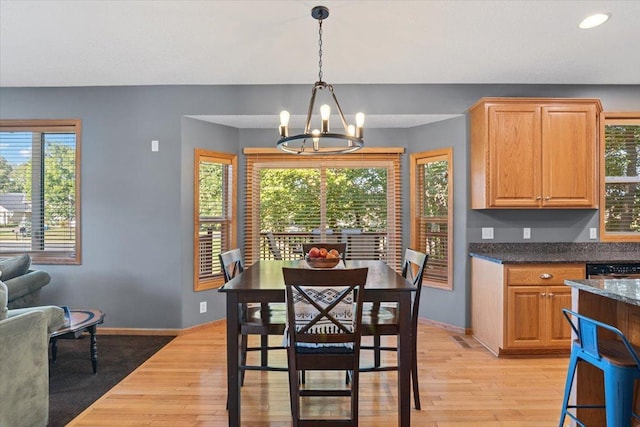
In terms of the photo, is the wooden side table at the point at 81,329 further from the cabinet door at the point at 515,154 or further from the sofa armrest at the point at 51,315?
the cabinet door at the point at 515,154

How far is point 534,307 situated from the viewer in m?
3.22

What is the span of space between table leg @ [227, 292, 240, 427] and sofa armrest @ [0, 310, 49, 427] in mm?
1085

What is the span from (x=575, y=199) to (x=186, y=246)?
4070 mm

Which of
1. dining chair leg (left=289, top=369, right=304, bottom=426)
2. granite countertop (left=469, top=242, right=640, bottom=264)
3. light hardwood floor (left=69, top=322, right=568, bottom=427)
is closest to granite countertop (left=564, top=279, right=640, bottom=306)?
light hardwood floor (left=69, top=322, right=568, bottom=427)

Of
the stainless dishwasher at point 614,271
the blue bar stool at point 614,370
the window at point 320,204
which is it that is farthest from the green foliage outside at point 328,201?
the blue bar stool at point 614,370

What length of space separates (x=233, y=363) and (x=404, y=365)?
1.01 m

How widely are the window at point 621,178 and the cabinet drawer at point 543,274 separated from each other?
40.6 inches

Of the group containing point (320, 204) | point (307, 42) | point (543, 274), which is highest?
point (307, 42)

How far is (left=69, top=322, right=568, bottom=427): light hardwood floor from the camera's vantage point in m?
2.30

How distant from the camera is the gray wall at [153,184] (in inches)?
154

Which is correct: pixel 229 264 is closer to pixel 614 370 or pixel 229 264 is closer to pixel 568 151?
pixel 614 370

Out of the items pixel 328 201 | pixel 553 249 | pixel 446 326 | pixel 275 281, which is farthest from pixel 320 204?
pixel 553 249

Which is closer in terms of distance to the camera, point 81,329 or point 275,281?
point 275,281

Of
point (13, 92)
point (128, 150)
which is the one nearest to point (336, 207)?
point (128, 150)
